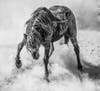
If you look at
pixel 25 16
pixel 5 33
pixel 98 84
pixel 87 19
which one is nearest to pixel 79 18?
pixel 87 19

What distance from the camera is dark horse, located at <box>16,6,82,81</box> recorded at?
5473 mm

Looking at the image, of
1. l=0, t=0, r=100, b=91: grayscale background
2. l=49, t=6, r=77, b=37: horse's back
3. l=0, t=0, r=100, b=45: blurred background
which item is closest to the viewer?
l=0, t=0, r=100, b=91: grayscale background

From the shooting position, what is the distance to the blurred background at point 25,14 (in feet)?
30.9

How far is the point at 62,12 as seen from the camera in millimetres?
6727

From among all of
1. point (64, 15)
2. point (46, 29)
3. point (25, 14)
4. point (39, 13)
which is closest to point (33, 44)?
point (46, 29)

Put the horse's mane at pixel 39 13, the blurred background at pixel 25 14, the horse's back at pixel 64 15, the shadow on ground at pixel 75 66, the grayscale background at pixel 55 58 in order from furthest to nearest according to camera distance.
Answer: the blurred background at pixel 25 14, the shadow on ground at pixel 75 66, the horse's back at pixel 64 15, the grayscale background at pixel 55 58, the horse's mane at pixel 39 13

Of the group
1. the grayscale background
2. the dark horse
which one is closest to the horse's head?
the dark horse

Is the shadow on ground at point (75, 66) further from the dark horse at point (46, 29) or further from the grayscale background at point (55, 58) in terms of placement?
the dark horse at point (46, 29)

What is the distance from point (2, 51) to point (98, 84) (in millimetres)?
2510

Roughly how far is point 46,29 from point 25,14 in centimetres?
488

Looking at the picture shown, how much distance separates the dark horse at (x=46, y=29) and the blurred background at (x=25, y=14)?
2296mm

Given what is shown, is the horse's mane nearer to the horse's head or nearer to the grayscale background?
the horse's head

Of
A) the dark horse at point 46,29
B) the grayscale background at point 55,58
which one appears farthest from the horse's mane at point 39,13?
the grayscale background at point 55,58

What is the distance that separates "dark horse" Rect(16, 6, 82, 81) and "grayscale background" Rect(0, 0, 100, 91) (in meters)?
0.31
